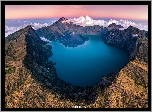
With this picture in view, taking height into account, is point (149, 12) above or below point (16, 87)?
above

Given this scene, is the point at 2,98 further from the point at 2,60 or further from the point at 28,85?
the point at 28,85

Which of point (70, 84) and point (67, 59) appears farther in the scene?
point (67, 59)

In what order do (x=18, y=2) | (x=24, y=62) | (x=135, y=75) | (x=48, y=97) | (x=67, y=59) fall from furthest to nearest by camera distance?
(x=67, y=59) → (x=24, y=62) → (x=135, y=75) → (x=48, y=97) → (x=18, y=2)

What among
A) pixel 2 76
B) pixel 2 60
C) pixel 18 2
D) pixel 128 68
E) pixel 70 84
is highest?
Answer: pixel 18 2

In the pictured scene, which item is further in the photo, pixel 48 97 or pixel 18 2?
pixel 48 97

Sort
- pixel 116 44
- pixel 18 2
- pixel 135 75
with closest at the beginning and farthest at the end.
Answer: pixel 18 2 → pixel 135 75 → pixel 116 44

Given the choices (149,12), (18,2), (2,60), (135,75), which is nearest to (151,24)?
(149,12)

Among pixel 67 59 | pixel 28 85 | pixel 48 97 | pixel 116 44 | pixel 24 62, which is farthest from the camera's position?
pixel 116 44

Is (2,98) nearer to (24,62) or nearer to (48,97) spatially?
(48,97)

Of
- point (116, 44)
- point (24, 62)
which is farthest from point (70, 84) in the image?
point (116, 44)
